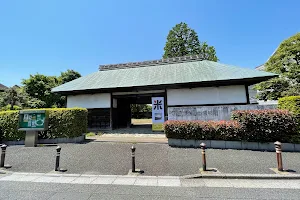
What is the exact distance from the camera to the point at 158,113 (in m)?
11.4

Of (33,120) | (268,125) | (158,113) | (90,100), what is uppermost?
(90,100)

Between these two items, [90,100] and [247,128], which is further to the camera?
[90,100]

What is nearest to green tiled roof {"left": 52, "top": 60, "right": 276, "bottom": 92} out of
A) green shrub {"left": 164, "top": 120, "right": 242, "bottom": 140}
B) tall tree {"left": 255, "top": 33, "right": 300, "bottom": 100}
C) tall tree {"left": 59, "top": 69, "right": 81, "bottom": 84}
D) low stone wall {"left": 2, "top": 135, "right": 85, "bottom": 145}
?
tall tree {"left": 255, "top": 33, "right": 300, "bottom": 100}

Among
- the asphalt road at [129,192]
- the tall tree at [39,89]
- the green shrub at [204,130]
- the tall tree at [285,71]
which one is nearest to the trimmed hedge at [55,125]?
the asphalt road at [129,192]

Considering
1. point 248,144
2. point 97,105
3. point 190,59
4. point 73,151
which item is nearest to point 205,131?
point 248,144

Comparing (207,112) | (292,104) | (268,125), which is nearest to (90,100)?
(207,112)

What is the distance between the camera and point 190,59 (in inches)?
633

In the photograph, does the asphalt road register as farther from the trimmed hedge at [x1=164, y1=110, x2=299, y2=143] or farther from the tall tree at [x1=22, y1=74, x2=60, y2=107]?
the tall tree at [x1=22, y1=74, x2=60, y2=107]

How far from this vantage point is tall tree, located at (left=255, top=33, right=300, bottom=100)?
38.6ft

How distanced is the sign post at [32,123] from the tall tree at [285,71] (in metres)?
16.8

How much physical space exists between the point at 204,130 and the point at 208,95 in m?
4.66

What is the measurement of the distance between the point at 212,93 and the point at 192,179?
8.13m

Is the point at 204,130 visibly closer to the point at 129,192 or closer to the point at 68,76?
the point at 129,192

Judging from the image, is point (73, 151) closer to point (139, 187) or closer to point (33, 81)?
point (139, 187)
